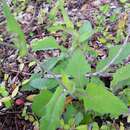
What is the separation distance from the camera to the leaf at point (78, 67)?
144 cm

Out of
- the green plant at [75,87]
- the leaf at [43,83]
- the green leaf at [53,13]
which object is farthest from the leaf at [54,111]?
the green leaf at [53,13]

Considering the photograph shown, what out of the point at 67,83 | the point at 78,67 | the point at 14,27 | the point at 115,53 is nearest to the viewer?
the point at 14,27

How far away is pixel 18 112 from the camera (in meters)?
1.70

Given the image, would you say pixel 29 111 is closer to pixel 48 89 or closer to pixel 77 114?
pixel 48 89

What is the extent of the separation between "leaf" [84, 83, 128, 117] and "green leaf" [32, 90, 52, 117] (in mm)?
219

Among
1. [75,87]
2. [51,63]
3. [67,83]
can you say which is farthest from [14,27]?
[51,63]

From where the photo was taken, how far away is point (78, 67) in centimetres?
146

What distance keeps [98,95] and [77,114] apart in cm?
21

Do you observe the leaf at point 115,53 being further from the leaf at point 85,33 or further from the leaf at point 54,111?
the leaf at point 54,111

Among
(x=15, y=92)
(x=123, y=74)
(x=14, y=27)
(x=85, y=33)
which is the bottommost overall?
(x=15, y=92)

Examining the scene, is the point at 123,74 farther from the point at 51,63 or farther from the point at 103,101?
the point at 51,63

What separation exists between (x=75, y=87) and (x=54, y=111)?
0.50 ft

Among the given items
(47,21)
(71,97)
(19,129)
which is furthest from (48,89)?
(47,21)

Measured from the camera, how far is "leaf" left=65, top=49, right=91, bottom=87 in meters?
1.44
